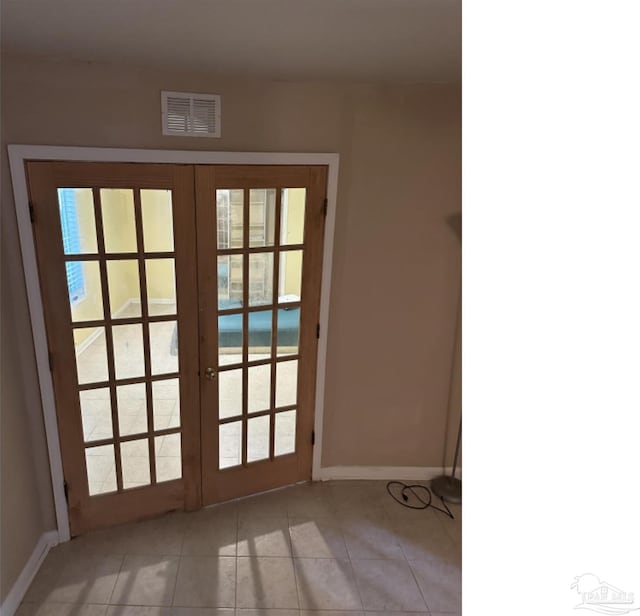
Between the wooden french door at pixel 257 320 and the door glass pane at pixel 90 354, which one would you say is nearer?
the door glass pane at pixel 90 354

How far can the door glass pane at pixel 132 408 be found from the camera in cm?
255

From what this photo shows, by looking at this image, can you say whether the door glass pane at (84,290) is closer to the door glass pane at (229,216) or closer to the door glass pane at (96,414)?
the door glass pane at (96,414)

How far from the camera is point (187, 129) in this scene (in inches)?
90.2

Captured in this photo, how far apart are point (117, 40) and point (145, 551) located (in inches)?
100

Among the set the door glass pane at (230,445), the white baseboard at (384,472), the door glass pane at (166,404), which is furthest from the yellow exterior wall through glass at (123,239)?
the white baseboard at (384,472)

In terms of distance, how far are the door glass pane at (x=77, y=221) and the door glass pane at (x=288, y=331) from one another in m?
1.09

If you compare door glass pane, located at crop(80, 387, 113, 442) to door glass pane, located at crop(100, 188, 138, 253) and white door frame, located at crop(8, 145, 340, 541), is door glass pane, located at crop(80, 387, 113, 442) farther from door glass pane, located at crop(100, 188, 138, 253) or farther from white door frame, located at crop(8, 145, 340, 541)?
door glass pane, located at crop(100, 188, 138, 253)

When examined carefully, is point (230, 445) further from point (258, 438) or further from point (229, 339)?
point (229, 339)

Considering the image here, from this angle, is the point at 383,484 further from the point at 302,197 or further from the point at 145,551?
the point at 302,197

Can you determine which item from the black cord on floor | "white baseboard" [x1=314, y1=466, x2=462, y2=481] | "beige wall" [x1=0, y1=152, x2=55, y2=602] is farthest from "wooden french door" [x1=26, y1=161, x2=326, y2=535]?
the black cord on floor

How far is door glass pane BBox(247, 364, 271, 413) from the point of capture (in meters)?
2.87

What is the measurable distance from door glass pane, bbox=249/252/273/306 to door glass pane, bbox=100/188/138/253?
64cm

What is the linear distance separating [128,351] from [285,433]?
3.86 feet
